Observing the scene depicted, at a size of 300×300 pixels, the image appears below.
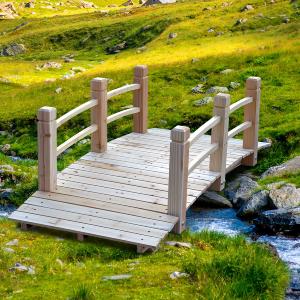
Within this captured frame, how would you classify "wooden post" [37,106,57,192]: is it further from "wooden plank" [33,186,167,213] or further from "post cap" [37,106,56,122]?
"wooden plank" [33,186,167,213]

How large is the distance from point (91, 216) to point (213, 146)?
387 cm

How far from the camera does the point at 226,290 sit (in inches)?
389

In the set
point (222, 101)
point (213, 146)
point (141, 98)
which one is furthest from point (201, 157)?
point (141, 98)

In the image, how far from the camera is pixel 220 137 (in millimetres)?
15914

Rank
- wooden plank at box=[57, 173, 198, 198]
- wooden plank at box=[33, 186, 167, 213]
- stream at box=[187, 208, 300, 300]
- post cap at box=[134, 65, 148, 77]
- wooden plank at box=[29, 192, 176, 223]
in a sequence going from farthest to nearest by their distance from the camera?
post cap at box=[134, 65, 148, 77]
wooden plank at box=[57, 173, 198, 198]
wooden plank at box=[33, 186, 167, 213]
wooden plank at box=[29, 192, 176, 223]
stream at box=[187, 208, 300, 300]

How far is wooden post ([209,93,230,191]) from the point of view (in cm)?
1555

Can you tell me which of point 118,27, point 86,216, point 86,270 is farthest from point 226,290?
point 118,27

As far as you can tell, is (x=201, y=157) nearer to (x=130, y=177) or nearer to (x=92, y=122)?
(x=130, y=177)

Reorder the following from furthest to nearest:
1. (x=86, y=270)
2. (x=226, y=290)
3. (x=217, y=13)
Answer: (x=217, y=13) → (x=86, y=270) → (x=226, y=290)

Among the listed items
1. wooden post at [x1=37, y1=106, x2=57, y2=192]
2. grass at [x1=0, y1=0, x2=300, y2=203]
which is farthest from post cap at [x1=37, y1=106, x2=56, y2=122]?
grass at [x1=0, y1=0, x2=300, y2=203]

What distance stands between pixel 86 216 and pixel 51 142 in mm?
1978

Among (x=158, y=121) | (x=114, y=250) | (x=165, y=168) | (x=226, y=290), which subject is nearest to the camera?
(x=226, y=290)

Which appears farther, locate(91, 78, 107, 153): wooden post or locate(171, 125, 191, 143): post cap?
locate(91, 78, 107, 153): wooden post

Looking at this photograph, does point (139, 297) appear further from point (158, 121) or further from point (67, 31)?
point (67, 31)
